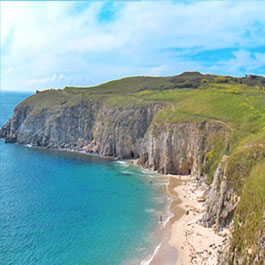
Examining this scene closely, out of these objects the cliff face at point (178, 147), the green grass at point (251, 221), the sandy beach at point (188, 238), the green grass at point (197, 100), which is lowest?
the sandy beach at point (188, 238)

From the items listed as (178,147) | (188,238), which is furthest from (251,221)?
(178,147)

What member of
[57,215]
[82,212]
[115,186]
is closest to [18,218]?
[57,215]

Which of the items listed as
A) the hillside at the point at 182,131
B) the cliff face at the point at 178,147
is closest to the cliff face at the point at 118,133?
the cliff face at the point at 178,147

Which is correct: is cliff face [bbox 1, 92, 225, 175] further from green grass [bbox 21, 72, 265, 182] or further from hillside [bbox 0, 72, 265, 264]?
green grass [bbox 21, 72, 265, 182]

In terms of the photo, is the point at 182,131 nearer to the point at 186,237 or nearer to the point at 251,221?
the point at 186,237

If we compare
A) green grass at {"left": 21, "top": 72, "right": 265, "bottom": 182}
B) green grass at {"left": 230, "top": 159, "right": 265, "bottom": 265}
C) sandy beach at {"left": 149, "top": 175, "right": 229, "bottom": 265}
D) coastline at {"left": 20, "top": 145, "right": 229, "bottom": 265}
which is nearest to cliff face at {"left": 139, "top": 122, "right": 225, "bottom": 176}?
green grass at {"left": 21, "top": 72, "right": 265, "bottom": 182}

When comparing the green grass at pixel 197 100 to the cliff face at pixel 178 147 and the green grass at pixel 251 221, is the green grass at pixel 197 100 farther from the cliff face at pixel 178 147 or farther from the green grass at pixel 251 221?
the green grass at pixel 251 221
